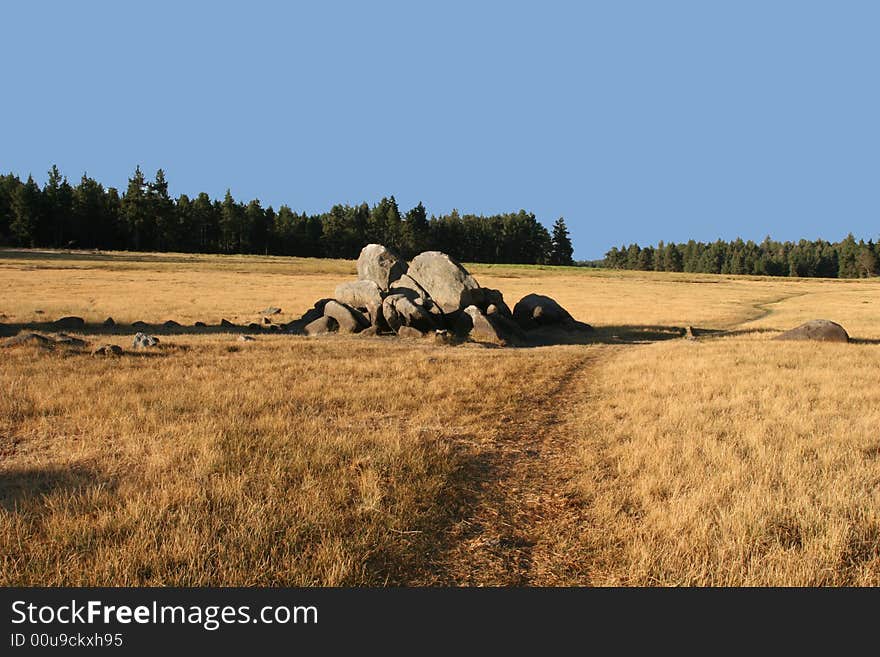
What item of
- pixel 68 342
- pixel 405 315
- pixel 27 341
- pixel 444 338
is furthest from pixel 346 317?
pixel 27 341

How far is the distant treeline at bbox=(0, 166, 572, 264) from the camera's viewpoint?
351 ft

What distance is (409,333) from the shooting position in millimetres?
28812

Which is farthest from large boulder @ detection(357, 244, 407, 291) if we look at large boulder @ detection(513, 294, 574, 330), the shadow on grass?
the shadow on grass

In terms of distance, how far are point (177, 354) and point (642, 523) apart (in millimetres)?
17712

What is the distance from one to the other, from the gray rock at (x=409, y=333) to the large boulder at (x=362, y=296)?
280 centimetres

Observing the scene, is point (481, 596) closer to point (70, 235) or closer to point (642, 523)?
point (642, 523)

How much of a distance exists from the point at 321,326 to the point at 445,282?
319 inches

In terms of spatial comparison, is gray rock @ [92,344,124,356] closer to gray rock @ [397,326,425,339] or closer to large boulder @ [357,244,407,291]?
gray rock @ [397,326,425,339]

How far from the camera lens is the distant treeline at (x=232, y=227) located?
107 meters

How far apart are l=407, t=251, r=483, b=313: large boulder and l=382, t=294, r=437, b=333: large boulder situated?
2208mm

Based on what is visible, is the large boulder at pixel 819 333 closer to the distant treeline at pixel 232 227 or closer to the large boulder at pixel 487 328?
the large boulder at pixel 487 328

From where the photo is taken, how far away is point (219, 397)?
12.2 metres

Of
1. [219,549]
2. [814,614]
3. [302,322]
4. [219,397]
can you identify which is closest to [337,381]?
[219,397]

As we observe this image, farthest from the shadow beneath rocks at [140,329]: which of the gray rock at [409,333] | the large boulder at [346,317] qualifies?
the gray rock at [409,333]
